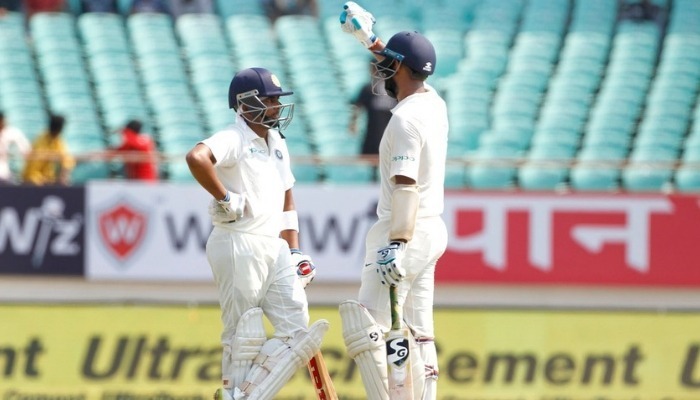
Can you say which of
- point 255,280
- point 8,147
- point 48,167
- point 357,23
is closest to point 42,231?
point 48,167

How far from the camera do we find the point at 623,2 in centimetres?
1794

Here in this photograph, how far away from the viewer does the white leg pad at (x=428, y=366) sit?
7758 mm

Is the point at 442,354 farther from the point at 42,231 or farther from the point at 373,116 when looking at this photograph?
the point at 42,231

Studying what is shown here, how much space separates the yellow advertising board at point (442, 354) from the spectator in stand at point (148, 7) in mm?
7554

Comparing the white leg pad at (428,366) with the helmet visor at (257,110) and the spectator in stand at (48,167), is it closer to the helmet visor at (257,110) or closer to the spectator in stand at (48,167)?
the helmet visor at (257,110)

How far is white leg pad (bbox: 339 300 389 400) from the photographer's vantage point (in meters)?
7.65

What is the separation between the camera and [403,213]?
746 centimetres

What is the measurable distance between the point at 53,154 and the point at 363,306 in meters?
6.42

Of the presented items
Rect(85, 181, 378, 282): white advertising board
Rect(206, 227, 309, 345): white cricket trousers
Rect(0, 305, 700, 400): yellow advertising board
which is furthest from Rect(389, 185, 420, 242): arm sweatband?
Rect(85, 181, 378, 282): white advertising board

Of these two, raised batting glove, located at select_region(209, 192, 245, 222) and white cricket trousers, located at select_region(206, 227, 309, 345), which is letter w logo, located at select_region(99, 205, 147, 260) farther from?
raised batting glove, located at select_region(209, 192, 245, 222)

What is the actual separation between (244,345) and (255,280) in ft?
1.16

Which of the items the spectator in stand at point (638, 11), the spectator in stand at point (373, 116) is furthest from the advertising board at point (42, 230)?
the spectator in stand at point (638, 11)

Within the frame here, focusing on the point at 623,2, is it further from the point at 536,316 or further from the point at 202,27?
the point at 536,316

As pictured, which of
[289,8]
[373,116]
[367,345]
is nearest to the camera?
[367,345]
